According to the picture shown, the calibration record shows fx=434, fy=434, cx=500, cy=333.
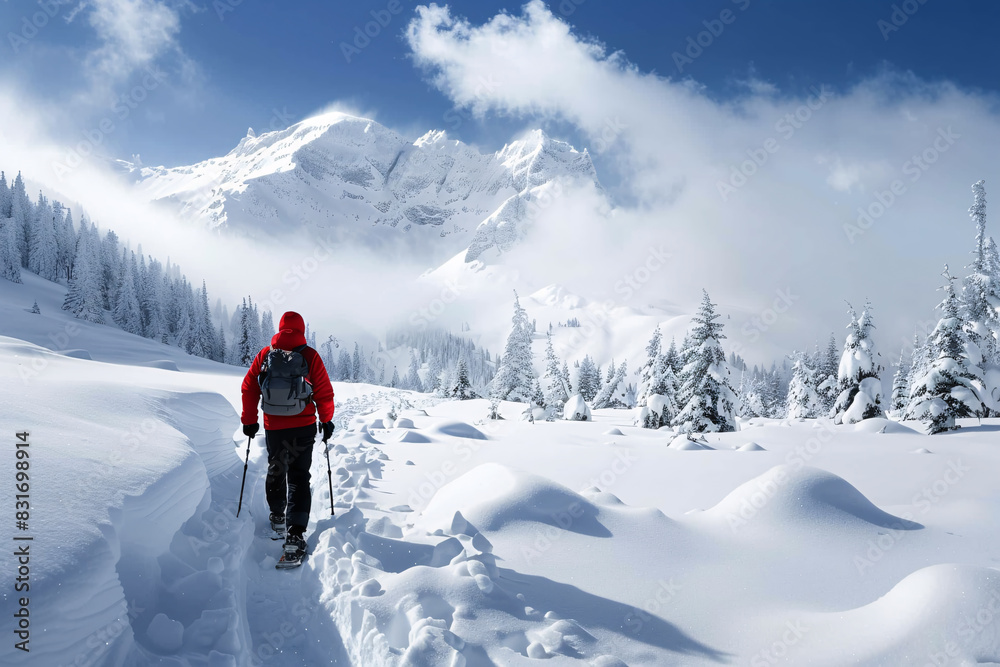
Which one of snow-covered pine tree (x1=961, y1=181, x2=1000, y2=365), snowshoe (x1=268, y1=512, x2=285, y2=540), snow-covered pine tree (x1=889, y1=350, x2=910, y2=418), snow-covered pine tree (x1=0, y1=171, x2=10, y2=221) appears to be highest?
snow-covered pine tree (x1=0, y1=171, x2=10, y2=221)

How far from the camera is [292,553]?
443cm

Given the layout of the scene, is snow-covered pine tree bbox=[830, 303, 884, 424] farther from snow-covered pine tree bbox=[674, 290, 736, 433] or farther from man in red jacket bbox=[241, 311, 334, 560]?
man in red jacket bbox=[241, 311, 334, 560]

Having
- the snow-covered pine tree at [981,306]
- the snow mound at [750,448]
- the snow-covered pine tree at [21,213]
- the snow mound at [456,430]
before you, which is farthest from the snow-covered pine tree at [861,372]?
the snow-covered pine tree at [21,213]

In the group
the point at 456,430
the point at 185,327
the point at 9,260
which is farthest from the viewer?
the point at 185,327

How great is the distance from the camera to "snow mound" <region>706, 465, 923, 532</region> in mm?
5031

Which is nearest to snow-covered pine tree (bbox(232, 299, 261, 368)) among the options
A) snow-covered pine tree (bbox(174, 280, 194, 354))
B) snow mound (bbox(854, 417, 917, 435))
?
snow-covered pine tree (bbox(174, 280, 194, 354))

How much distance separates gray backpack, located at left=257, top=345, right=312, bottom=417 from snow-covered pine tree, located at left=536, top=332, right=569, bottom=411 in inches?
1112

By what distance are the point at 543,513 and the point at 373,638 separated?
94.8 inches

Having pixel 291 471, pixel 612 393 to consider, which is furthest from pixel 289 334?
pixel 612 393

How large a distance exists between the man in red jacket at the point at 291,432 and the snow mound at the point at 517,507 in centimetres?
153

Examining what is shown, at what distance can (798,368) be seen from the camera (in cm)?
4150

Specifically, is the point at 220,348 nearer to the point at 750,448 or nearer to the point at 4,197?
the point at 4,197

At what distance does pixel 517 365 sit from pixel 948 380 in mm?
24330

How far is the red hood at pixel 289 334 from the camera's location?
5.02m
